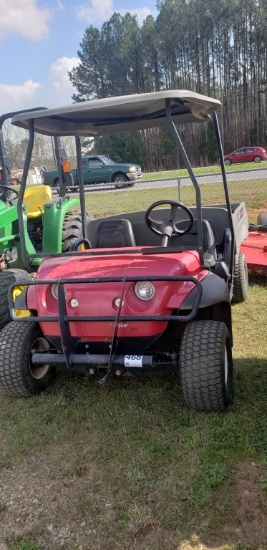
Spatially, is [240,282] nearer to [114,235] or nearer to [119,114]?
[114,235]

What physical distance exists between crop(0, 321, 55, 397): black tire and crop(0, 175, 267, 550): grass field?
0.12 m

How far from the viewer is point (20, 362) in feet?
10.1

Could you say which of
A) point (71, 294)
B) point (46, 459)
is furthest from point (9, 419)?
point (71, 294)

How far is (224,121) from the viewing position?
1563 inches

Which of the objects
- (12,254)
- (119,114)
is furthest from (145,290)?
(12,254)

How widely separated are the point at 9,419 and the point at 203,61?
43.6 m

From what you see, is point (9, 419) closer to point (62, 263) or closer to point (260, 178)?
point (62, 263)

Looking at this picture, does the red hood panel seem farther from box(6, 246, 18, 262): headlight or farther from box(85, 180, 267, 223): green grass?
box(85, 180, 267, 223): green grass

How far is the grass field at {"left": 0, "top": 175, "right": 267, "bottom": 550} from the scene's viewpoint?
6.81ft

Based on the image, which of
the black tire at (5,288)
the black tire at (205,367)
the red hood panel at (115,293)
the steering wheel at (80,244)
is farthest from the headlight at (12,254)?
the black tire at (205,367)

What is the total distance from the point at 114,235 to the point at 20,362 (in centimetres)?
128

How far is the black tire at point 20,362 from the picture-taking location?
10.1 feet

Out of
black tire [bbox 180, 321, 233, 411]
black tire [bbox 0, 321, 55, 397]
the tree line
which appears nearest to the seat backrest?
black tire [bbox 0, 321, 55, 397]

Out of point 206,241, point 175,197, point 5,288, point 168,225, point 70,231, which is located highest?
point 168,225
